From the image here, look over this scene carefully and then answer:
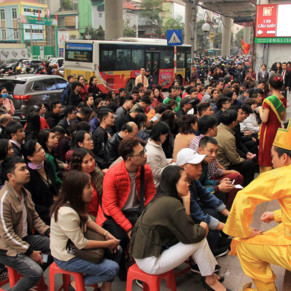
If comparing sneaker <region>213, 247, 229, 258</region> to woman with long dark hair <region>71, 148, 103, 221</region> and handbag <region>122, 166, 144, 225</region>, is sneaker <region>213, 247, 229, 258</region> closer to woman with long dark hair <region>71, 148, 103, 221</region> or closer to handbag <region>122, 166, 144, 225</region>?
handbag <region>122, 166, 144, 225</region>

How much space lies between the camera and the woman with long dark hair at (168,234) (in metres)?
2.80

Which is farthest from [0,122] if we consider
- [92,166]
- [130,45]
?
[130,45]

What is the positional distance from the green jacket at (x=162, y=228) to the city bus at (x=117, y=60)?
12.1 m

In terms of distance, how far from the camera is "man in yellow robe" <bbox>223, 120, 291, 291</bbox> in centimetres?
269

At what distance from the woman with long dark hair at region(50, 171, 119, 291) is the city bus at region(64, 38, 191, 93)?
12.0 metres

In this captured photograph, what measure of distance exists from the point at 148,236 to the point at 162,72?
56.5 ft

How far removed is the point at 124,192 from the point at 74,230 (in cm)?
76

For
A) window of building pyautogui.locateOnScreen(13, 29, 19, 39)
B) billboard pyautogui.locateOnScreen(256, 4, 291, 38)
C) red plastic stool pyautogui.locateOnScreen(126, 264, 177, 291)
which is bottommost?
red plastic stool pyautogui.locateOnScreen(126, 264, 177, 291)

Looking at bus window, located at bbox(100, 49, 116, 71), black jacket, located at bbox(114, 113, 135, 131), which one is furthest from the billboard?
black jacket, located at bbox(114, 113, 135, 131)

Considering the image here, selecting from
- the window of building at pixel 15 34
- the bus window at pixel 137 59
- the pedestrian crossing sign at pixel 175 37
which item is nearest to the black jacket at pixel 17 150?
the pedestrian crossing sign at pixel 175 37

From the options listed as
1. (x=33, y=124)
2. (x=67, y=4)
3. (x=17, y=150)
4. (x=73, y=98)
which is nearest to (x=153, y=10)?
(x=67, y=4)

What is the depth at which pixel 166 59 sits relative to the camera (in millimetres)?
19656

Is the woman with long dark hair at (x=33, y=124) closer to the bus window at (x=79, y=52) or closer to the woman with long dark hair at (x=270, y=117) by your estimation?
the woman with long dark hair at (x=270, y=117)

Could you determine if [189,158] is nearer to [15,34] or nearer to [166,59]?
[166,59]
